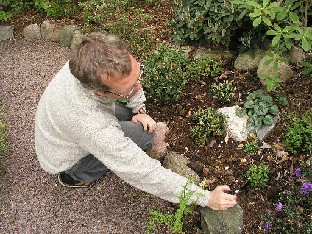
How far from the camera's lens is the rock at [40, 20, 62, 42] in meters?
5.75

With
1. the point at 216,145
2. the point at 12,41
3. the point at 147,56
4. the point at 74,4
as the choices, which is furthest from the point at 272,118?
the point at 12,41

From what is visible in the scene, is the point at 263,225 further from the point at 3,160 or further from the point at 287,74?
the point at 3,160

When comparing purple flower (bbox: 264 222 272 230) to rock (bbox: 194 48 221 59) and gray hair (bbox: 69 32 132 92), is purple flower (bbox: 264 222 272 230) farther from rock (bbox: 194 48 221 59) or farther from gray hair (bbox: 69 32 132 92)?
rock (bbox: 194 48 221 59)

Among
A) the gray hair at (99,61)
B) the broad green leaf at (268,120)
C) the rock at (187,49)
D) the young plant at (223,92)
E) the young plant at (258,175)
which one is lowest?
the young plant at (258,175)

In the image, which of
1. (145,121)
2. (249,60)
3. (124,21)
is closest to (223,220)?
(145,121)

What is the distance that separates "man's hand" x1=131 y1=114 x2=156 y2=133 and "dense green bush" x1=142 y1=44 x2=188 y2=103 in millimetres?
548

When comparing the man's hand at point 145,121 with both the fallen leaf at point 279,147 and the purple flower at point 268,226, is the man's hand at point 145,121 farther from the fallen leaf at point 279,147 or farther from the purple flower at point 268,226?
the purple flower at point 268,226

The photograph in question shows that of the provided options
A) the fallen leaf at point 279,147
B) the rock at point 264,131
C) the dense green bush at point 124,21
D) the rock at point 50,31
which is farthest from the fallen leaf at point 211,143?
the rock at point 50,31

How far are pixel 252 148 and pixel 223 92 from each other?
675 mm

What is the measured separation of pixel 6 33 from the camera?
Result: 5914 millimetres

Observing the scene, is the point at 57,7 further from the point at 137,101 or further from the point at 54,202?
the point at 54,202

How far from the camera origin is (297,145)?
3.67 m

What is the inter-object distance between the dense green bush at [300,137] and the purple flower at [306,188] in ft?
1.38

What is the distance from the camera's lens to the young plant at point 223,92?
4.19 meters
